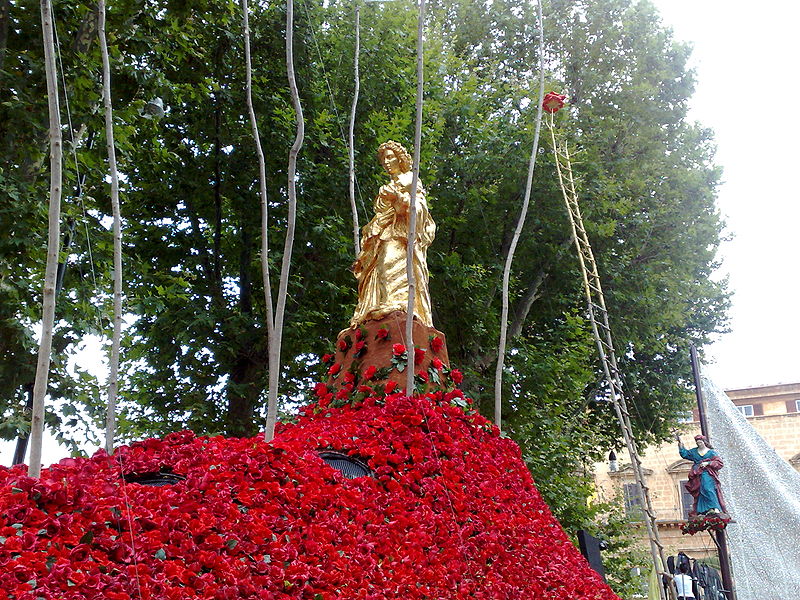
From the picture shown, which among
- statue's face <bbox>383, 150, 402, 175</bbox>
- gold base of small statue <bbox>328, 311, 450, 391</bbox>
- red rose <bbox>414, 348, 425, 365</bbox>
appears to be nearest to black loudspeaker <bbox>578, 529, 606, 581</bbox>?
gold base of small statue <bbox>328, 311, 450, 391</bbox>

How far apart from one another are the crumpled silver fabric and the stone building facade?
17577 mm

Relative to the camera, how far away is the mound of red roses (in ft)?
12.2

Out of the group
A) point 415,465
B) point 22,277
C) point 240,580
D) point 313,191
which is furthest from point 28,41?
point 240,580

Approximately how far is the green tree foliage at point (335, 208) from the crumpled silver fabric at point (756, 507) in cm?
449

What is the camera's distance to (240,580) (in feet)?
13.0

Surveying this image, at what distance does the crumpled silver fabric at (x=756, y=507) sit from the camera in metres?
7.52

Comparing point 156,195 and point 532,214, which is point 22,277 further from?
point 532,214

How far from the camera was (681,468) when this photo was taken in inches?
1134

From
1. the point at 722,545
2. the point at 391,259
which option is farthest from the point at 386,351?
the point at 722,545

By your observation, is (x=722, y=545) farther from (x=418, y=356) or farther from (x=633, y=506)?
(x=633, y=506)

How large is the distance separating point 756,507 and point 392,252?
4261 mm

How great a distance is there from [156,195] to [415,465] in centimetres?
815

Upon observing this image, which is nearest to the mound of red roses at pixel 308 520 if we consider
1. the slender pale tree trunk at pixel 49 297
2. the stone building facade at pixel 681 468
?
the slender pale tree trunk at pixel 49 297

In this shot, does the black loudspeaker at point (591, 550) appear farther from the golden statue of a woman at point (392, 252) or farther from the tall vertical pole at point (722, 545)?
the golden statue of a woman at point (392, 252)
